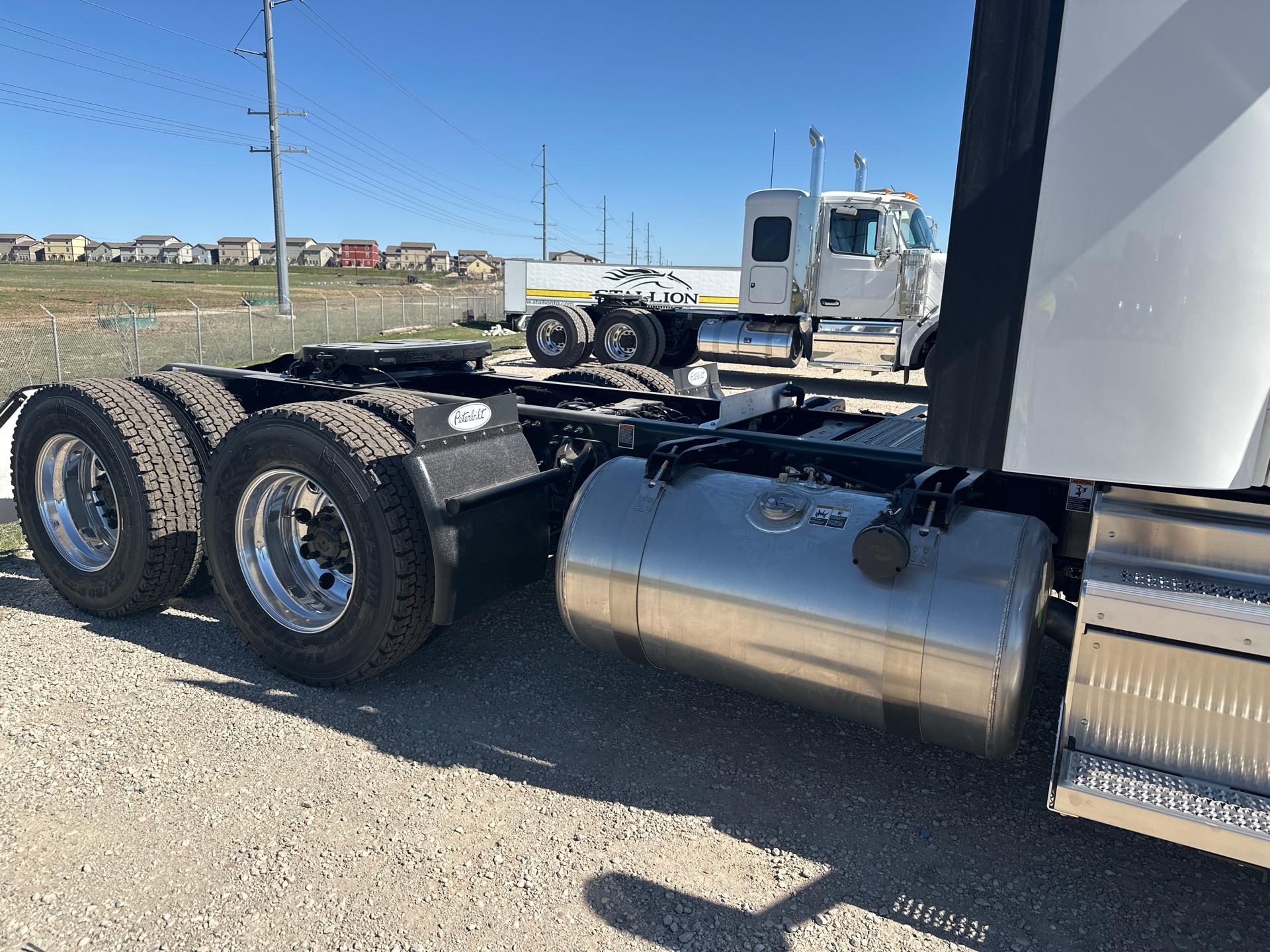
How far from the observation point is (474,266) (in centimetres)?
14600

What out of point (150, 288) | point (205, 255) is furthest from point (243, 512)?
point (205, 255)

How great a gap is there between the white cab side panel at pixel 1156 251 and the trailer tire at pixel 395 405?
266cm

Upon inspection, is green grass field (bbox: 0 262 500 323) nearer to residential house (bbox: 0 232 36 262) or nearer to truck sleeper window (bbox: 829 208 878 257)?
truck sleeper window (bbox: 829 208 878 257)

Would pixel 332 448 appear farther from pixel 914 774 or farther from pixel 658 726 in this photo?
pixel 914 774

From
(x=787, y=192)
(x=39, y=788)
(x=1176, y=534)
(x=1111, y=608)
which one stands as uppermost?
(x=787, y=192)

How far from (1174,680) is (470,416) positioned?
272cm

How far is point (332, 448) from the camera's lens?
3.65 m

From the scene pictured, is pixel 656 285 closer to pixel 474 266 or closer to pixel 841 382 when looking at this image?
pixel 841 382

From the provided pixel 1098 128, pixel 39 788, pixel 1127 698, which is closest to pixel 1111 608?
pixel 1127 698

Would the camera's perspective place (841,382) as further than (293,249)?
No

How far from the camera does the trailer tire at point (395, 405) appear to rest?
3982mm

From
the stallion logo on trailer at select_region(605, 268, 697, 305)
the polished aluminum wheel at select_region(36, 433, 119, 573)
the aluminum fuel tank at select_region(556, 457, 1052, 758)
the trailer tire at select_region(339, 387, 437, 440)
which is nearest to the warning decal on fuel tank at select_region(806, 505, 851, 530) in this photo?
the aluminum fuel tank at select_region(556, 457, 1052, 758)

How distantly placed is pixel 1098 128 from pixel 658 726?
2573 mm

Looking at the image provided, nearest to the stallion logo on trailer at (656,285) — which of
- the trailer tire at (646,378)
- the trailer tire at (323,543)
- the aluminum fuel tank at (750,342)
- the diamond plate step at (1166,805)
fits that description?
the aluminum fuel tank at (750,342)
